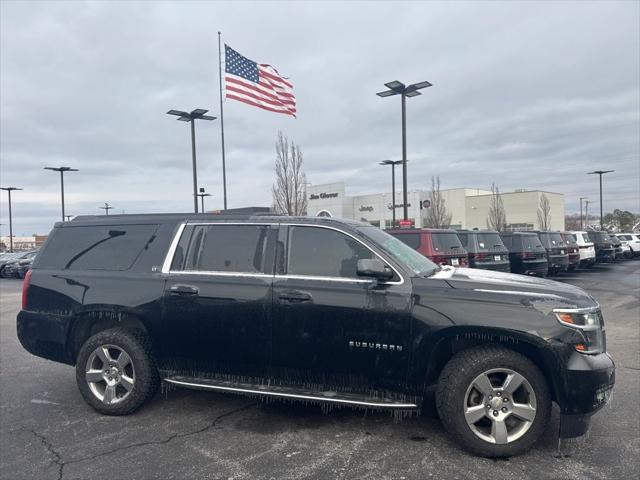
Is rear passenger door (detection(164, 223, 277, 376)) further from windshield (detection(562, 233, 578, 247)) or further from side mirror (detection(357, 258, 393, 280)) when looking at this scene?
windshield (detection(562, 233, 578, 247))

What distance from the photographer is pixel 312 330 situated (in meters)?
4.13

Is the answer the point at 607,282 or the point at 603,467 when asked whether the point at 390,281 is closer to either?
the point at 603,467

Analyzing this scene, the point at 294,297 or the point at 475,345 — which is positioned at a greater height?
the point at 294,297

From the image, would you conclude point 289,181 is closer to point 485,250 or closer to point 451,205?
point 485,250

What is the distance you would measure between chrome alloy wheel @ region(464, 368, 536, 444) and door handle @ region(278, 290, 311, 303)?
1.44 meters

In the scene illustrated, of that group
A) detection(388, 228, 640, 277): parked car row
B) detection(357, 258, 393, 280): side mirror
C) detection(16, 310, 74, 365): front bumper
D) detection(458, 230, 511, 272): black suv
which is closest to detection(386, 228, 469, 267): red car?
detection(388, 228, 640, 277): parked car row

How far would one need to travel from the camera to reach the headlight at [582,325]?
3.71m

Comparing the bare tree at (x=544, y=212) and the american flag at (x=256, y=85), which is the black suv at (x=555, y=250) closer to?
the american flag at (x=256, y=85)

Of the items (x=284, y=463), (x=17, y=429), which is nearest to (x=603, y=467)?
(x=284, y=463)

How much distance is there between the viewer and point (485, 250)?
1346 centimetres

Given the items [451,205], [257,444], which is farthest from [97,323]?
[451,205]

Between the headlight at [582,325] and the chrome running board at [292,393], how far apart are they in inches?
50.5

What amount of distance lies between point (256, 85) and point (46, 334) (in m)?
13.1

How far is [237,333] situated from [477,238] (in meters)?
10.6
